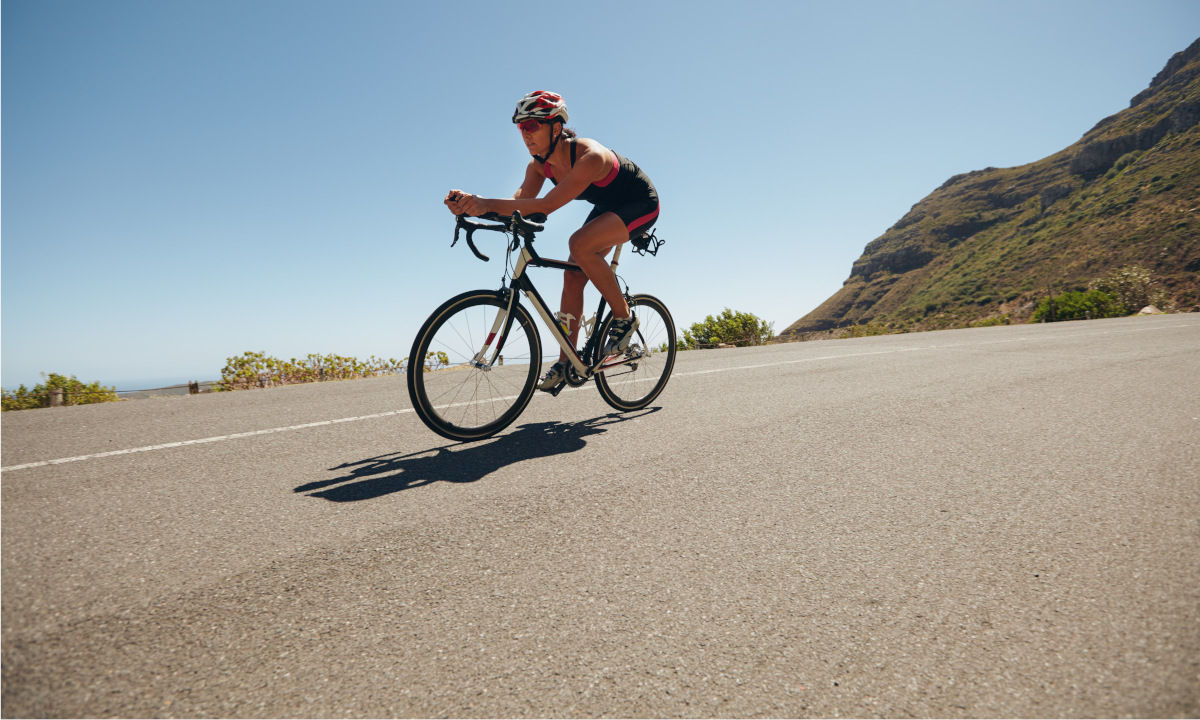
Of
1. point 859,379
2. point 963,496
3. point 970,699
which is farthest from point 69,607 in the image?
point 859,379

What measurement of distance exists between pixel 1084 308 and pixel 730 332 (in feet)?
52.3

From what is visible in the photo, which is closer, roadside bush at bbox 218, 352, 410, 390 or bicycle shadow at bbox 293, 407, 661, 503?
bicycle shadow at bbox 293, 407, 661, 503

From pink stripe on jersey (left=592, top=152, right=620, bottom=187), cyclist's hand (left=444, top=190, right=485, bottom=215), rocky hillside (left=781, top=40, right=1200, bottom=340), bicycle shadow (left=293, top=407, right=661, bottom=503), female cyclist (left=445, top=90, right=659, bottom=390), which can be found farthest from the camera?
rocky hillside (left=781, top=40, right=1200, bottom=340)

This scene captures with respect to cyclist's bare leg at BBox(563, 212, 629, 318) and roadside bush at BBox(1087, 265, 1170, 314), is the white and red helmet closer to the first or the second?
cyclist's bare leg at BBox(563, 212, 629, 318)

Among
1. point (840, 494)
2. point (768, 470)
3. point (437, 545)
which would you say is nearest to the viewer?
point (437, 545)

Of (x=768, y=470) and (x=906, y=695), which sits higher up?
(x=768, y=470)

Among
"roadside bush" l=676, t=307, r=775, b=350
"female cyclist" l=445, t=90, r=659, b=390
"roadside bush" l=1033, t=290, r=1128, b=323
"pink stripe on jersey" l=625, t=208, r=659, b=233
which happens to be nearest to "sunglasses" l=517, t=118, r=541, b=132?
"female cyclist" l=445, t=90, r=659, b=390

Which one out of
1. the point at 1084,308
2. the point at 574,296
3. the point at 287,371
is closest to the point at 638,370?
the point at 574,296

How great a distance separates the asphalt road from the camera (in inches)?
47.7

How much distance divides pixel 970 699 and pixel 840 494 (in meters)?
1.24

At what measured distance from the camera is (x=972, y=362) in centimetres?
646

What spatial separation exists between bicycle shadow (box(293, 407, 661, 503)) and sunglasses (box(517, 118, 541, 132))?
7.10 ft

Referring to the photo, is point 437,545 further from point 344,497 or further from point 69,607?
point 69,607

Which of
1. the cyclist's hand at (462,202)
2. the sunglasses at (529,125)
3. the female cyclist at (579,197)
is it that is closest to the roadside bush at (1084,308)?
the female cyclist at (579,197)
